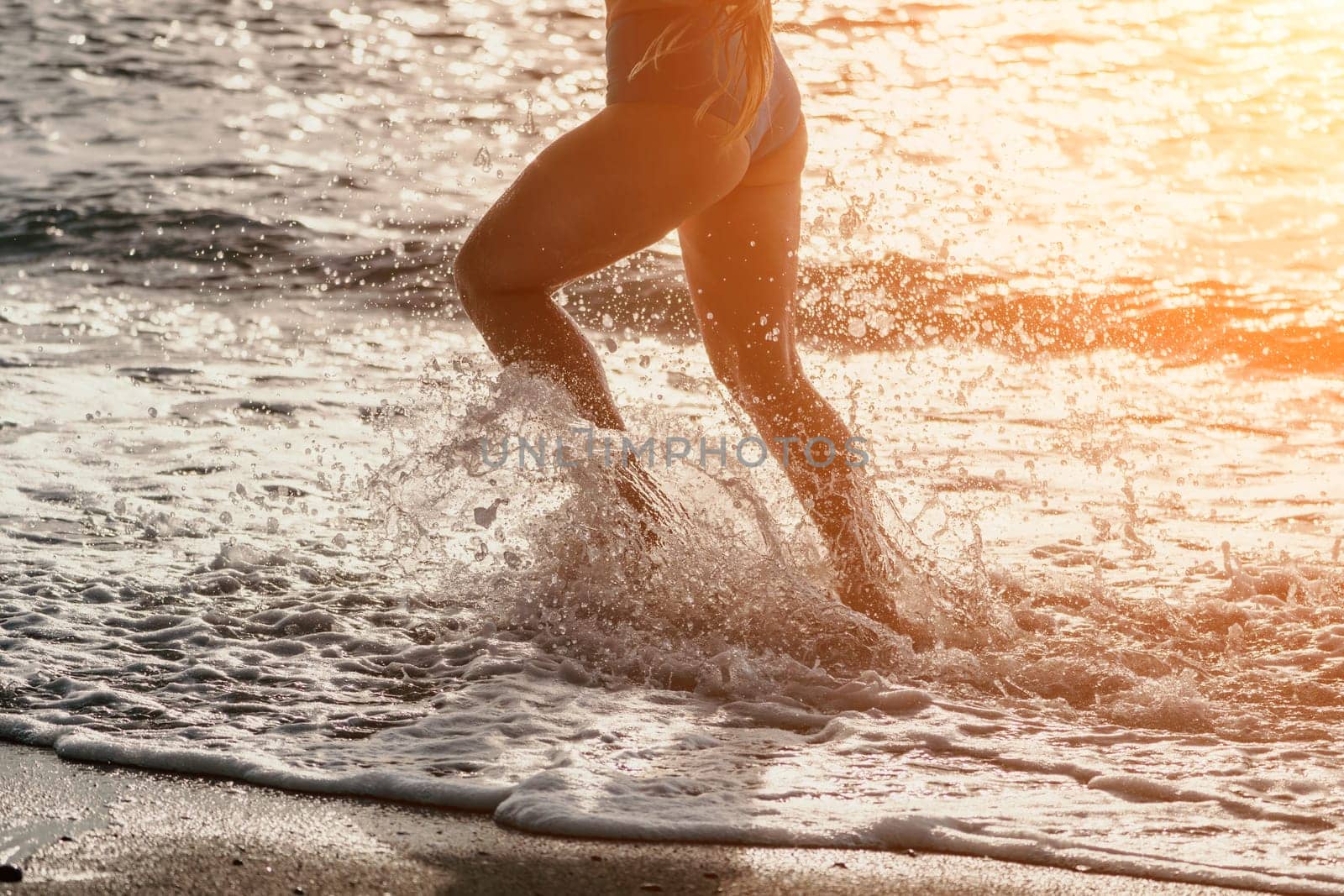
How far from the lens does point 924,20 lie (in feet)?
56.7

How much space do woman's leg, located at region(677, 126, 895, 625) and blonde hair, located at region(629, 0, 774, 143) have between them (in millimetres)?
362

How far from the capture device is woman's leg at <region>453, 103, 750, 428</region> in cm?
311

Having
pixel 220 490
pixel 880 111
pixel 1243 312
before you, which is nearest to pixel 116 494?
pixel 220 490

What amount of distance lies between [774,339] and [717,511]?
630mm

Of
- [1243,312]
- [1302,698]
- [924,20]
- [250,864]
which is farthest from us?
[924,20]

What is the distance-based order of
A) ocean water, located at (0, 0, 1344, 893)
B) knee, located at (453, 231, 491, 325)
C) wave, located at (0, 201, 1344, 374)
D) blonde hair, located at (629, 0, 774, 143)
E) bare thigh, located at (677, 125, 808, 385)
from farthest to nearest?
wave, located at (0, 201, 1344, 374)
bare thigh, located at (677, 125, 808, 385)
knee, located at (453, 231, 491, 325)
blonde hair, located at (629, 0, 774, 143)
ocean water, located at (0, 0, 1344, 893)

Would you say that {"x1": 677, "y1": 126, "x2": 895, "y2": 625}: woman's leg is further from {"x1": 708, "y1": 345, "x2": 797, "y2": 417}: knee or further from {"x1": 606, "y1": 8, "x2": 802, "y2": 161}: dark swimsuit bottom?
{"x1": 606, "y1": 8, "x2": 802, "y2": 161}: dark swimsuit bottom

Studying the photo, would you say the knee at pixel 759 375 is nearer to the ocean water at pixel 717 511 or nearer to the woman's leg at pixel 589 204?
the ocean water at pixel 717 511

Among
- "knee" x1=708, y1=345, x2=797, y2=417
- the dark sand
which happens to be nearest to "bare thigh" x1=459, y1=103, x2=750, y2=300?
"knee" x1=708, y1=345, x2=797, y2=417

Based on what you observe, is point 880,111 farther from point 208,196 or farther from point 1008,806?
point 1008,806

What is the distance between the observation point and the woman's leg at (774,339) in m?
3.50

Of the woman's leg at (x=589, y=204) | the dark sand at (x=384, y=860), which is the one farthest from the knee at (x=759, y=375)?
the dark sand at (x=384, y=860)

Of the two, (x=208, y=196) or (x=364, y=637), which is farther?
(x=208, y=196)

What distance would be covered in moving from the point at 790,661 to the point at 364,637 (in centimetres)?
103
